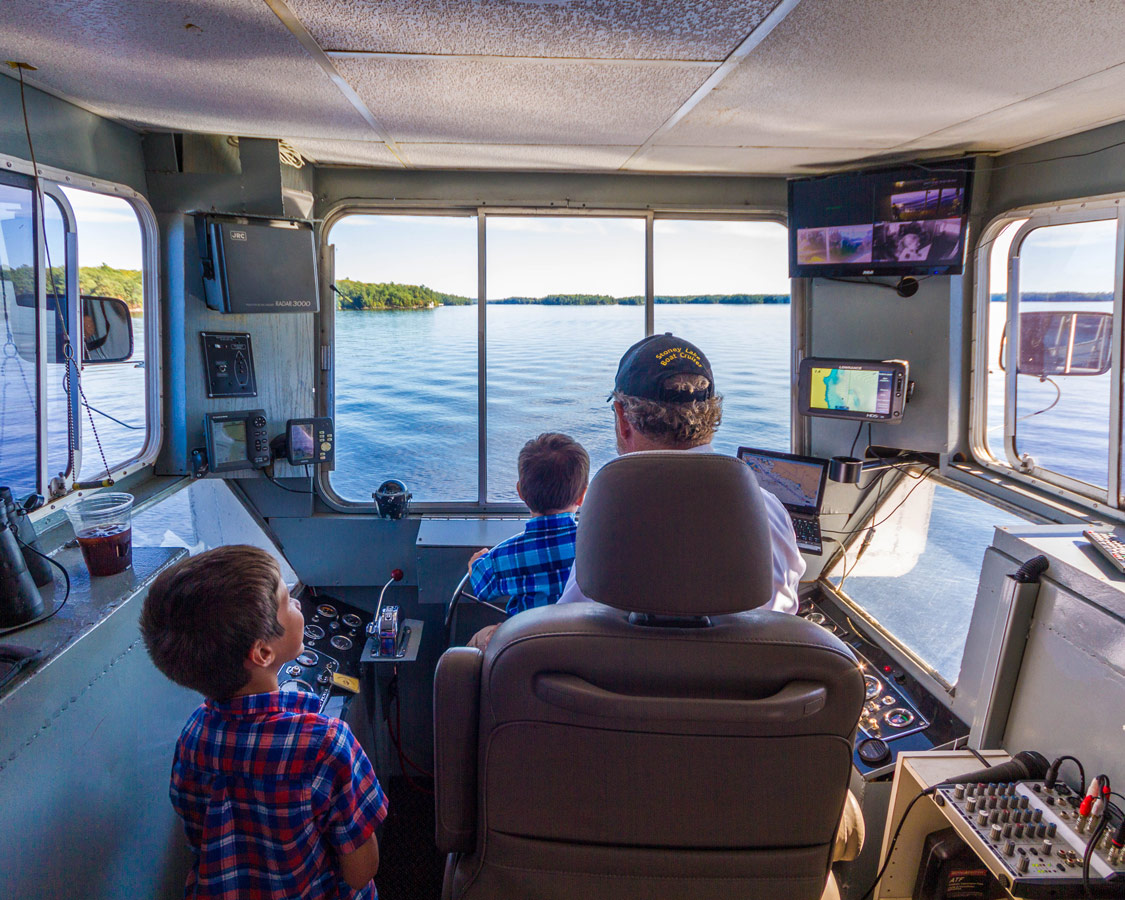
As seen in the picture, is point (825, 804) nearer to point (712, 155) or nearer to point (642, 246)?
point (712, 155)

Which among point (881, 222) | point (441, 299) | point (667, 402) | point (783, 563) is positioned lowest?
point (783, 563)

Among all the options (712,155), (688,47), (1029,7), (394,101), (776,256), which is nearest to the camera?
(1029,7)

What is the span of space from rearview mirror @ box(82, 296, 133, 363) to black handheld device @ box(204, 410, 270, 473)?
506 mm

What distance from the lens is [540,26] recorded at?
5.34ft

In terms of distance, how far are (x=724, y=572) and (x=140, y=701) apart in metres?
1.53

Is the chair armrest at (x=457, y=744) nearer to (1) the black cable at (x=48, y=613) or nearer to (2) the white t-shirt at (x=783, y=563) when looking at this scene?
(2) the white t-shirt at (x=783, y=563)

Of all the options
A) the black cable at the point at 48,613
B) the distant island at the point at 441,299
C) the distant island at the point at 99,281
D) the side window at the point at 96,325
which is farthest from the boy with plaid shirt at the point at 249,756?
the distant island at the point at 441,299

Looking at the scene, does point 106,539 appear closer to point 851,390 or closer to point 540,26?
point 540,26

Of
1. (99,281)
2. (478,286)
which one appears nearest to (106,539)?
(99,281)

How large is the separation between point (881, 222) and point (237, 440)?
3.03 metres

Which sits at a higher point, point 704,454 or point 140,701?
point 704,454

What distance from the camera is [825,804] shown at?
1257 mm

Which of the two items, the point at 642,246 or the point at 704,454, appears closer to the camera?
the point at 704,454

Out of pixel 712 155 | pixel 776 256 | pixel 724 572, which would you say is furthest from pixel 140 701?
pixel 776 256
